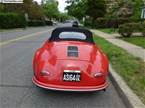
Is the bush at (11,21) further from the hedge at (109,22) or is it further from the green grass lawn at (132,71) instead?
the green grass lawn at (132,71)

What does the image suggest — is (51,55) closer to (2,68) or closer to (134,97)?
(134,97)

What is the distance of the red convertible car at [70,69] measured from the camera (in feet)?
21.0

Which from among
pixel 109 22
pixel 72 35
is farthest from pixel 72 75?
pixel 109 22

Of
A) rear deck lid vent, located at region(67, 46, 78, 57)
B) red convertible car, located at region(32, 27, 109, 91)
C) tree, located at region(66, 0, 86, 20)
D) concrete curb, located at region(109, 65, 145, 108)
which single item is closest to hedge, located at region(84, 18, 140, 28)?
tree, located at region(66, 0, 86, 20)

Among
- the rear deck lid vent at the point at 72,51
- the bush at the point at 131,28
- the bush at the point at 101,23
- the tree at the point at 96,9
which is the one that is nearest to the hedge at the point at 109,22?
the bush at the point at 101,23

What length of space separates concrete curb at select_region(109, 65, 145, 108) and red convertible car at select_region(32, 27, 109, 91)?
16.9 inches

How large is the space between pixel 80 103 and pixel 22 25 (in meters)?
47.6

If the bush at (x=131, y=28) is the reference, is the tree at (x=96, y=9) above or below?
below

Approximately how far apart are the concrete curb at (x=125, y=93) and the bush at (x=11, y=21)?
3717cm

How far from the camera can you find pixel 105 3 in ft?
174

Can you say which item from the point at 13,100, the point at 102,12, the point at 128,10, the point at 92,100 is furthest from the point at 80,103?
the point at 102,12

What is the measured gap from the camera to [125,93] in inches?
261

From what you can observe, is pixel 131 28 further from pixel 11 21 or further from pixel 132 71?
pixel 11 21

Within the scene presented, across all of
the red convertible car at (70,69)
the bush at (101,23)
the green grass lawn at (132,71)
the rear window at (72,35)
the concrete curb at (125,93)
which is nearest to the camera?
the concrete curb at (125,93)
